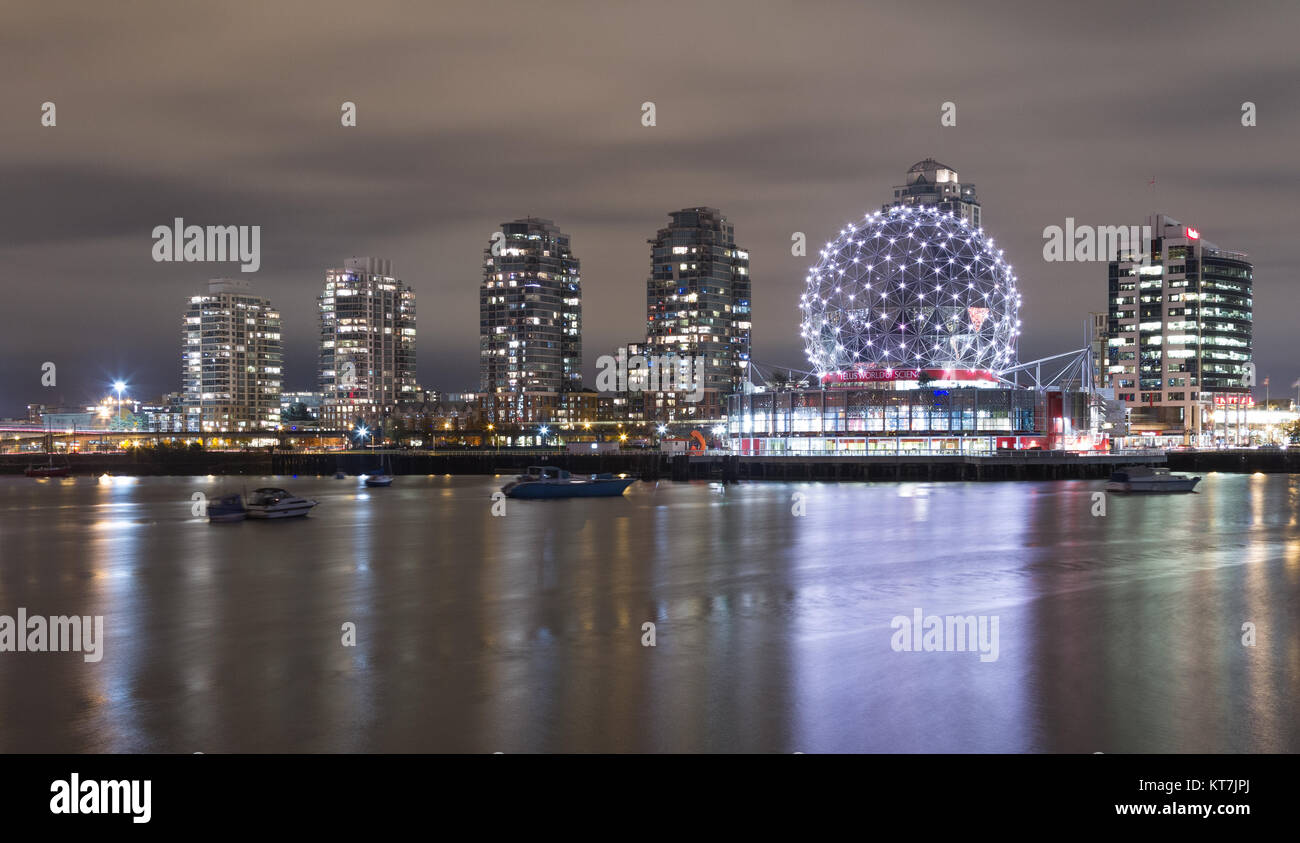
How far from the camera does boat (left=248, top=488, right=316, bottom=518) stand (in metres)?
A: 52.6

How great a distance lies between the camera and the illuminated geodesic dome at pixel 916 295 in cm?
9294

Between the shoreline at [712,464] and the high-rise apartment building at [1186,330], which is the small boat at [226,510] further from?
the high-rise apartment building at [1186,330]

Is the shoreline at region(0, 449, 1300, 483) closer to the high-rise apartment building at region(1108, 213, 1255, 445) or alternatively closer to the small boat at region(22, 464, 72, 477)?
the small boat at region(22, 464, 72, 477)

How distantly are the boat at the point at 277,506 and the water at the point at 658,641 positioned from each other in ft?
26.4

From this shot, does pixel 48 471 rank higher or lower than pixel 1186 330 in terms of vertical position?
lower

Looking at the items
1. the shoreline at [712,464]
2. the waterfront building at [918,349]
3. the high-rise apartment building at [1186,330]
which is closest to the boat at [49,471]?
the shoreline at [712,464]

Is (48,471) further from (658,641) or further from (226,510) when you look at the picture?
(658,641)

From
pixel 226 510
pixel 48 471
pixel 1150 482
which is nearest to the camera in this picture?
pixel 226 510

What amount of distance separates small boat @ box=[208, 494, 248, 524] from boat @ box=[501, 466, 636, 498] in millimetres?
18823

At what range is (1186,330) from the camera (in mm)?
184500

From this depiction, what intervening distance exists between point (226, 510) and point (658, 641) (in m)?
39.2

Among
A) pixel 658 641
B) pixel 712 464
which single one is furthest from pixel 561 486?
pixel 658 641

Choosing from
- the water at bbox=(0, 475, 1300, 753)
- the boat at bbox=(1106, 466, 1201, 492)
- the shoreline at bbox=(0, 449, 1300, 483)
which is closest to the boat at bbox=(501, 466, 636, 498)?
the water at bbox=(0, 475, 1300, 753)

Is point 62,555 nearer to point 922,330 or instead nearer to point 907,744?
point 907,744
